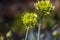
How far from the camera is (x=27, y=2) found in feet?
6.70

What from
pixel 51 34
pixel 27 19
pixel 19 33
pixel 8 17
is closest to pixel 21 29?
pixel 19 33

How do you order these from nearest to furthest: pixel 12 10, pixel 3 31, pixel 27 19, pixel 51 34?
1. pixel 27 19
2. pixel 51 34
3. pixel 3 31
4. pixel 12 10

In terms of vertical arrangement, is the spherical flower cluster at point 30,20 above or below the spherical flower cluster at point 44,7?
below

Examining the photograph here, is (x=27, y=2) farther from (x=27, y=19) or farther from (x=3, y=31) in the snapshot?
(x=27, y=19)

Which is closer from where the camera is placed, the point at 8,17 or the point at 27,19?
the point at 27,19

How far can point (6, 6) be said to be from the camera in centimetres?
204

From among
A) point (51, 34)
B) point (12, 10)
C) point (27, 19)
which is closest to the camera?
point (27, 19)

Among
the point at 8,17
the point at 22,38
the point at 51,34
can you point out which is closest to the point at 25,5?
the point at 8,17

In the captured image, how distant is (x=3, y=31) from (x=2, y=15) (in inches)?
9.7

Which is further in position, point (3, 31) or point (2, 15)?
point (2, 15)

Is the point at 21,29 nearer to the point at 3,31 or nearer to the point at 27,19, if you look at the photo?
the point at 3,31

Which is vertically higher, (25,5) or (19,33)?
(25,5)

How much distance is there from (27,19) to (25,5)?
3.20ft

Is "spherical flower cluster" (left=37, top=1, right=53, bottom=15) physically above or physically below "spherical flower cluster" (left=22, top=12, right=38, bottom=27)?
above
